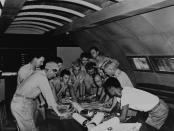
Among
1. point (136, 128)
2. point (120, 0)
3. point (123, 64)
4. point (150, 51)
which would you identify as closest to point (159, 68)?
point (150, 51)

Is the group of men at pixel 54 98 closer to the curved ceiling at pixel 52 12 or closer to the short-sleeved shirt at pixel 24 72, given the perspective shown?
the short-sleeved shirt at pixel 24 72

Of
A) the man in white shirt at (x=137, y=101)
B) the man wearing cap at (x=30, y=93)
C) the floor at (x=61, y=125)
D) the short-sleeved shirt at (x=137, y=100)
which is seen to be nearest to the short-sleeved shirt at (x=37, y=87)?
the man wearing cap at (x=30, y=93)

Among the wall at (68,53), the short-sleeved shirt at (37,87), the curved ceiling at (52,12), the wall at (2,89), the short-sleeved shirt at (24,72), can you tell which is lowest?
the wall at (2,89)

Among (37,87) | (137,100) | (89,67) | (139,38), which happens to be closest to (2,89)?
(89,67)

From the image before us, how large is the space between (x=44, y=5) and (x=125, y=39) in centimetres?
270

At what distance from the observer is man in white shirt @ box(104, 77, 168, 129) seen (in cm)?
367

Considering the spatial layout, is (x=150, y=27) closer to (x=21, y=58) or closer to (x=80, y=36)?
(x=80, y=36)

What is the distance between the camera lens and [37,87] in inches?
170

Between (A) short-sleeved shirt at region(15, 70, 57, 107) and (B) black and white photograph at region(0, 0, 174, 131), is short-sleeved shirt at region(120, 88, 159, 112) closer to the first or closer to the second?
(B) black and white photograph at region(0, 0, 174, 131)

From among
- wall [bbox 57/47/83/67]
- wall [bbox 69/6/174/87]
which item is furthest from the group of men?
wall [bbox 57/47/83/67]

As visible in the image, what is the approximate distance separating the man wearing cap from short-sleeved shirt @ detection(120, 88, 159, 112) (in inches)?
44.4

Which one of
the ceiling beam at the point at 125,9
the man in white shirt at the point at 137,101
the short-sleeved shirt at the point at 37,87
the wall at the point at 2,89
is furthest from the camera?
the wall at the point at 2,89

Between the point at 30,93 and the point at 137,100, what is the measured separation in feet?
5.76

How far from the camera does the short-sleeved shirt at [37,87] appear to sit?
4.06 meters
